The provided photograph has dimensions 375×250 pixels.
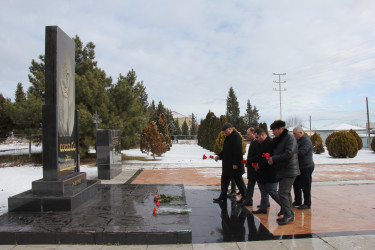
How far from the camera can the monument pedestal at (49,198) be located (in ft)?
14.8

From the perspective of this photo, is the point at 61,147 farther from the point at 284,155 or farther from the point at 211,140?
the point at 211,140

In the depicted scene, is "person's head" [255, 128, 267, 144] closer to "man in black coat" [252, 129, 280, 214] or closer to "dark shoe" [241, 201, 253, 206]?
"man in black coat" [252, 129, 280, 214]

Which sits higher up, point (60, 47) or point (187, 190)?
point (60, 47)

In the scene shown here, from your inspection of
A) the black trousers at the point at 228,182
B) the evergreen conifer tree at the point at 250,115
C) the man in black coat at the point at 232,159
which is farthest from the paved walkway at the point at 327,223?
the evergreen conifer tree at the point at 250,115

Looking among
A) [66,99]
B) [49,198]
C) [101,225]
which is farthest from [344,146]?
[49,198]

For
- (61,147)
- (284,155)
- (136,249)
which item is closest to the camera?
(136,249)

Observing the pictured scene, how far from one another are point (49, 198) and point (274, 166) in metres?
3.95

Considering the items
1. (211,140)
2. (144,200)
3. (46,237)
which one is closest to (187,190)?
(144,200)

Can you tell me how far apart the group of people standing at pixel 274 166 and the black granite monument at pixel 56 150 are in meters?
3.06

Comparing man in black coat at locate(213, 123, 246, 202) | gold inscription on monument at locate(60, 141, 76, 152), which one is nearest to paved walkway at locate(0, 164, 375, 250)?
man in black coat at locate(213, 123, 246, 202)

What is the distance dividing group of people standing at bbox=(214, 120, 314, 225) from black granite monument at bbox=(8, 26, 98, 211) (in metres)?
3.06

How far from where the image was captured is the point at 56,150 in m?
4.81

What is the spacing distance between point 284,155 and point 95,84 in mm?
12607

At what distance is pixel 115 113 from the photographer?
15.5 meters
